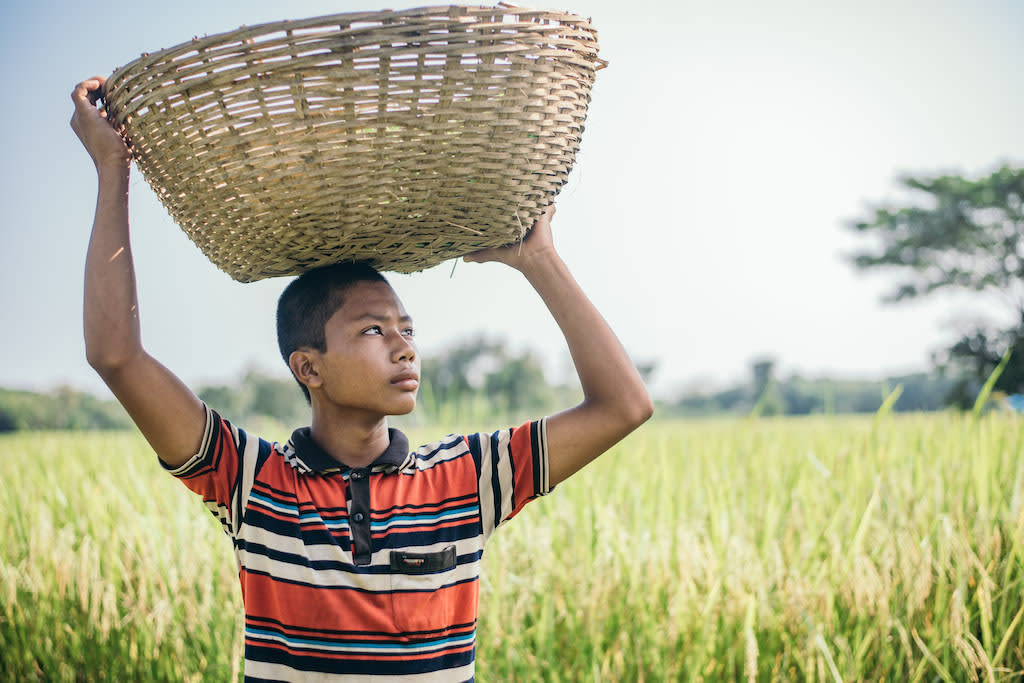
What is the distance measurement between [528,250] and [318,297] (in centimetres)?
44

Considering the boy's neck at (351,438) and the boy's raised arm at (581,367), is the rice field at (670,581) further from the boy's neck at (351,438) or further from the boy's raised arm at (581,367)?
the boy's neck at (351,438)

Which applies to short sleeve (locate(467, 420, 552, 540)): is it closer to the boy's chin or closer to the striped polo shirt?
the striped polo shirt

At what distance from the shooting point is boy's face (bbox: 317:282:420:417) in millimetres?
1576

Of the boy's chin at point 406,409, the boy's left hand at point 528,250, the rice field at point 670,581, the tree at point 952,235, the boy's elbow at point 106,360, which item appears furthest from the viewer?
the tree at point 952,235

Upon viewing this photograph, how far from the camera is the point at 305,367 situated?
169 centimetres

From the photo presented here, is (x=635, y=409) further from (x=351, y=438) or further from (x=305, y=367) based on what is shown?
(x=305, y=367)

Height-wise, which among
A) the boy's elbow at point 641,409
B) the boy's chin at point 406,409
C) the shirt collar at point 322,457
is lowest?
the shirt collar at point 322,457

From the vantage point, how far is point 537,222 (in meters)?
1.65

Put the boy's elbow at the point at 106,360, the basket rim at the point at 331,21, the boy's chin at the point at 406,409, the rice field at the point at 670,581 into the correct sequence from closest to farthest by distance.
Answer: the basket rim at the point at 331,21 < the boy's elbow at the point at 106,360 < the boy's chin at the point at 406,409 < the rice field at the point at 670,581

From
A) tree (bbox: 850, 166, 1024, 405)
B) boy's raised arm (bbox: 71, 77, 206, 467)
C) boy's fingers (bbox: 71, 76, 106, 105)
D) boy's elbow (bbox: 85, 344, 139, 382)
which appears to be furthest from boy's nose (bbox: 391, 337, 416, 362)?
tree (bbox: 850, 166, 1024, 405)

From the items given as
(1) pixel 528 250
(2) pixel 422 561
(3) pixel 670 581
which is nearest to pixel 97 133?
(1) pixel 528 250

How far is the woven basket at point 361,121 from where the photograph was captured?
1231 mm

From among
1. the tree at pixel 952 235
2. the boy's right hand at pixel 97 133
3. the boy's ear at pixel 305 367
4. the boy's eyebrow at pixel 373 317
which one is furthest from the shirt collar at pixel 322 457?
the tree at pixel 952 235

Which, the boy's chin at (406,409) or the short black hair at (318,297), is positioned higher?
the short black hair at (318,297)
